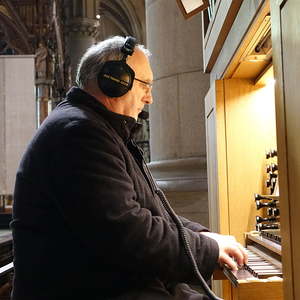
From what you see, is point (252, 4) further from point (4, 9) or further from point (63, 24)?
point (63, 24)

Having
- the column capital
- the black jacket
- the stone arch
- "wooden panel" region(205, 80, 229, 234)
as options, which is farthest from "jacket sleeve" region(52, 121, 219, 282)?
the stone arch

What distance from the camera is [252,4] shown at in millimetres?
2623

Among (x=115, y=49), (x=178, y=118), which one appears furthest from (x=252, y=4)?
(x=178, y=118)

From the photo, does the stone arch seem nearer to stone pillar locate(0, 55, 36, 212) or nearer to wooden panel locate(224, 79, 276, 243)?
stone pillar locate(0, 55, 36, 212)

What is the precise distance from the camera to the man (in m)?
1.90

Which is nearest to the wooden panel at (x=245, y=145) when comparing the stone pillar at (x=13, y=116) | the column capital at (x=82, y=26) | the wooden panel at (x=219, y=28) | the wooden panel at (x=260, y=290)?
the wooden panel at (x=219, y=28)

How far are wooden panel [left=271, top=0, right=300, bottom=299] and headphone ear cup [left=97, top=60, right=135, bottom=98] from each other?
560mm

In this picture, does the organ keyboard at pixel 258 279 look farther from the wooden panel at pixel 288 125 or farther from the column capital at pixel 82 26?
the column capital at pixel 82 26

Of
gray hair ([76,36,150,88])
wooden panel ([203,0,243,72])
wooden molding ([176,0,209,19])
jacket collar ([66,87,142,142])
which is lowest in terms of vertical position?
jacket collar ([66,87,142,142])

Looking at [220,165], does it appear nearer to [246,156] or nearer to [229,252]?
[246,156]

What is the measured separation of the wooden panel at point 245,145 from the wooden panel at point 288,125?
1883mm

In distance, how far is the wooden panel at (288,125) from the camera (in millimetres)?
1832

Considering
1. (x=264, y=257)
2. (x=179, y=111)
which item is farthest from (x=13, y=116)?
(x=264, y=257)

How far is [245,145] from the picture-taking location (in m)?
4.00
